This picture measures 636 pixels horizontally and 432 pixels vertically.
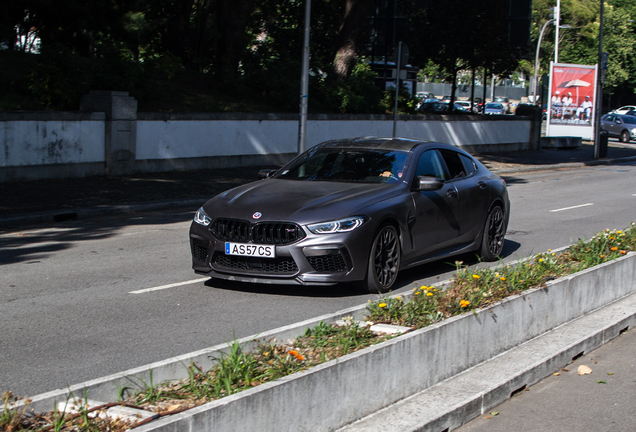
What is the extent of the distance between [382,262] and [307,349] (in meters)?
3.16

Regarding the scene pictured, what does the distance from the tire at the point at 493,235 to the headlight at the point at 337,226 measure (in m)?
2.75

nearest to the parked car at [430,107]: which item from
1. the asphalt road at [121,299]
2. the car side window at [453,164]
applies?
the asphalt road at [121,299]

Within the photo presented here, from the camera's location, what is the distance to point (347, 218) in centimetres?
710

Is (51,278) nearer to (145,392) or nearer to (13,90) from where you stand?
(145,392)

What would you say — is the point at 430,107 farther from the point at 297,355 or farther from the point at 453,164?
the point at 297,355

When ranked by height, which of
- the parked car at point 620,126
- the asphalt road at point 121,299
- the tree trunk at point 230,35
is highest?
the tree trunk at point 230,35

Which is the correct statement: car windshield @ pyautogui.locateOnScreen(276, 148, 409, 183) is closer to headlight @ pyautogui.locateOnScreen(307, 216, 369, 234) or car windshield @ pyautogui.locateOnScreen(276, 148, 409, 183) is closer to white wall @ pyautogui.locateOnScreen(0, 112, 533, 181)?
headlight @ pyautogui.locateOnScreen(307, 216, 369, 234)

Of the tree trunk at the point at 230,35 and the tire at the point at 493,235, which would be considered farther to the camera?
the tree trunk at the point at 230,35

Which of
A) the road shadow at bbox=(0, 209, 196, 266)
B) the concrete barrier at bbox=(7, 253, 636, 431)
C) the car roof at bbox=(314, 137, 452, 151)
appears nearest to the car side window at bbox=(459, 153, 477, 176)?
the car roof at bbox=(314, 137, 452, 151)

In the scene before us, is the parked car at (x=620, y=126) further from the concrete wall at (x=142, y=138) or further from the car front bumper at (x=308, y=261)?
the car front bumper at (x=308, y=261)

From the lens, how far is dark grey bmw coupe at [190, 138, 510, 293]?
704cm

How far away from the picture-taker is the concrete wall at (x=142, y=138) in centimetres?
1667

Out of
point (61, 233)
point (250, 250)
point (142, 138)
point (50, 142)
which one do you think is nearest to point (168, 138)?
point (142, 138)

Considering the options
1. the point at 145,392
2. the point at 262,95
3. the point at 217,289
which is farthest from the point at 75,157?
the point at 145,392
